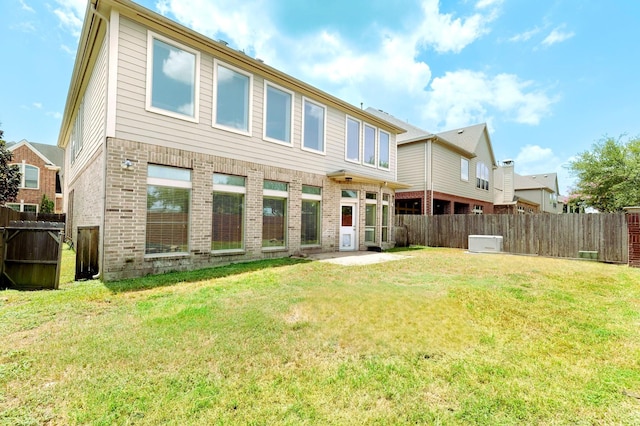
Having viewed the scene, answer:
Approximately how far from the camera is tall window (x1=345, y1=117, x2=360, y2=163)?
1242 cm

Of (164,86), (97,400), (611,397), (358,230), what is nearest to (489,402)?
(611,397)

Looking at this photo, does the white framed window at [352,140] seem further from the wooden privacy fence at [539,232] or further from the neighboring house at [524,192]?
the neighboring house at [524,192]

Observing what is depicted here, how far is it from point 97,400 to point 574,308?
259 inches

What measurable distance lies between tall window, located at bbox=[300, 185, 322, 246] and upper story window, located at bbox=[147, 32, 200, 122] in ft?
15.3

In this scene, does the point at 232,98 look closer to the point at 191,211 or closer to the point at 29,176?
the point at 191,211

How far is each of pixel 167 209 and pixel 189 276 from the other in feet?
6.07

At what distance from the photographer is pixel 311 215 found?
11.0 meters

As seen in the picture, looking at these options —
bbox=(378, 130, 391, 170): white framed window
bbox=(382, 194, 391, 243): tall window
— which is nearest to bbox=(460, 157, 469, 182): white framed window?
bbox=(378, 130, 391, 170): white framed window

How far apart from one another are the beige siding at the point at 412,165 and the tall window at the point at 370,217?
504 cm

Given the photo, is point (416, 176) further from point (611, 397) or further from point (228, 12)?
point (611, 397)

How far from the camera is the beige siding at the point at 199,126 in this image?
6.57m

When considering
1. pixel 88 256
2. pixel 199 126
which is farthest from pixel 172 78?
pixel 88 256

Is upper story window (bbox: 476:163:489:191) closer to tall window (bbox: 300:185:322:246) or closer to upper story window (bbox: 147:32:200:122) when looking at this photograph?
tall window (bbox: 300:185:322:246)

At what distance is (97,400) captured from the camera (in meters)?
2.25
